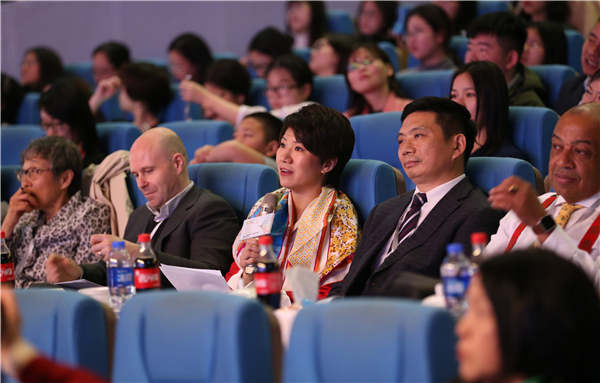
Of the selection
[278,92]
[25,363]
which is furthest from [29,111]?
[25,363]

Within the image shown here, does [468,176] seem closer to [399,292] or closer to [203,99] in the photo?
[399,292]

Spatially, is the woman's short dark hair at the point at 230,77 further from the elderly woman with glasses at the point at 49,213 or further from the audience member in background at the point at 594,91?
the audience member in background at the point at 594,91

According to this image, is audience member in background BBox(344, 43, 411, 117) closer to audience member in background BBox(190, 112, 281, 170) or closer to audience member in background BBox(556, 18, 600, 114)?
audience member in background BBox(190, 112, 281, 170)

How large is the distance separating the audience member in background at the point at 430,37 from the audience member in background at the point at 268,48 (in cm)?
119

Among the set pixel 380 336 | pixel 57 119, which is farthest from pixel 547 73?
pixel 380 336

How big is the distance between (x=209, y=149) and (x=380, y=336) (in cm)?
282

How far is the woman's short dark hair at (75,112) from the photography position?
4.74 meters

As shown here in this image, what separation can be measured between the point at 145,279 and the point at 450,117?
117 centimetres

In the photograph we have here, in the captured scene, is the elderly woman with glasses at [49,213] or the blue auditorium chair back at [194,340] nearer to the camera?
the blue auditorium chair back at [194,340]

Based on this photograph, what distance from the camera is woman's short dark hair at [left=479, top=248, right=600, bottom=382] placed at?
142 cm

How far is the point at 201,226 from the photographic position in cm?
348

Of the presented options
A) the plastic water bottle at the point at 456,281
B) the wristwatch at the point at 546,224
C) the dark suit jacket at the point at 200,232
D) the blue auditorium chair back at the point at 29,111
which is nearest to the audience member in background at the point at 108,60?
the blue auditorium chair back at the point at 29,111

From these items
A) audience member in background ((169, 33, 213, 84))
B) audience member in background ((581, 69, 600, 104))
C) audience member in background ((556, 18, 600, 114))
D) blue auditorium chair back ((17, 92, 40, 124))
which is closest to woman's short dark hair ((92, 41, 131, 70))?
audience member in background ((169, 33, 213, 84))

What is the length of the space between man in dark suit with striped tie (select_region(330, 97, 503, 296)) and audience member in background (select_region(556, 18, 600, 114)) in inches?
64.4
